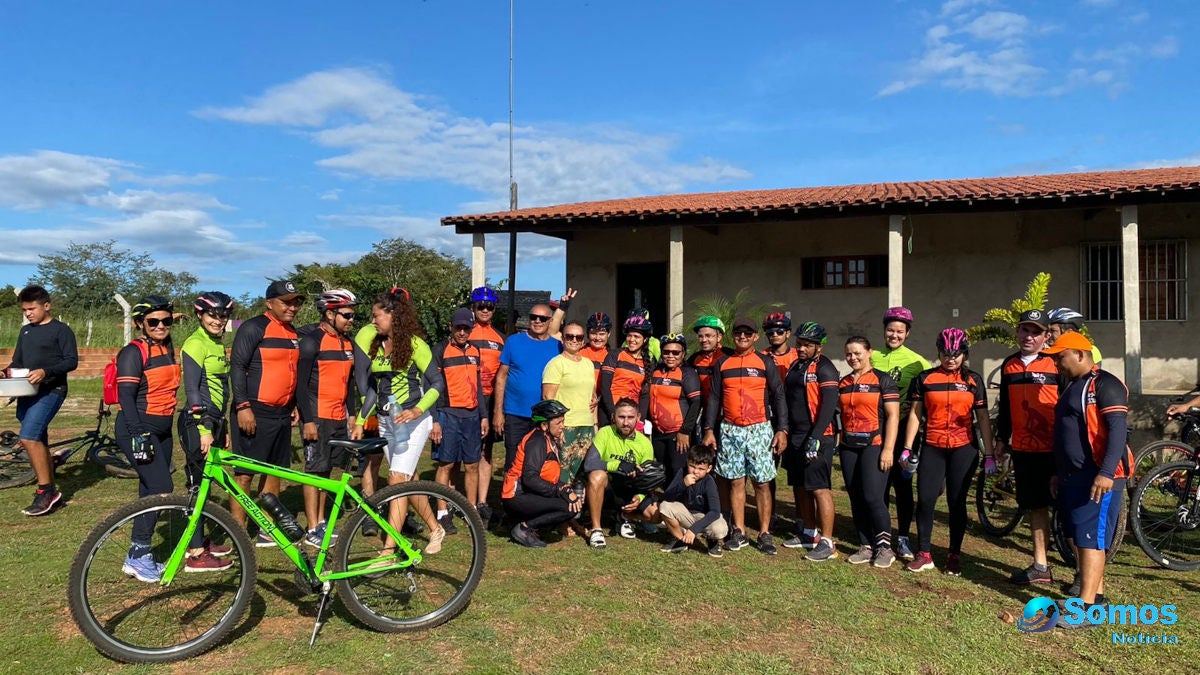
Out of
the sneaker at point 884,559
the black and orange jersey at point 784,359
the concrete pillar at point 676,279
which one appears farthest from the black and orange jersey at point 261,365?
the concrete pillar at point 676,279

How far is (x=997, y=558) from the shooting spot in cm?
519

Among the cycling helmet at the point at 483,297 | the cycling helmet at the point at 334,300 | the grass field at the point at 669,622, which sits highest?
the cycling helmet at the point at 483,297

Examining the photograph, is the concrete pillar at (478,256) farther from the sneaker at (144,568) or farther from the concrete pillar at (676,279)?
the sneaker at (144,568)

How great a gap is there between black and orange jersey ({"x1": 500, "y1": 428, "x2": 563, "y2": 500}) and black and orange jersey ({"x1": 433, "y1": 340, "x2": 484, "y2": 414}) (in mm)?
620

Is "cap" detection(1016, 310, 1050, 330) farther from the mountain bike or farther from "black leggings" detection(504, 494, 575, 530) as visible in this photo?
the mountain bike

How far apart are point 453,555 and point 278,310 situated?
1.98 metres

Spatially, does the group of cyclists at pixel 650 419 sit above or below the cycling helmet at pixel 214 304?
below

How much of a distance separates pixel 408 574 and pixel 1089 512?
3.60 meters

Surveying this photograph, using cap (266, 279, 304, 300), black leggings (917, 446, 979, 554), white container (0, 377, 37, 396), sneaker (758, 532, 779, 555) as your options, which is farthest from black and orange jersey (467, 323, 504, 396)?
white container (0, 377, 37, 396)

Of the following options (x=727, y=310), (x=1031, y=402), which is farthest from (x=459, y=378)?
(x=727, y=310)

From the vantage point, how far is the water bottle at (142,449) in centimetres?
411

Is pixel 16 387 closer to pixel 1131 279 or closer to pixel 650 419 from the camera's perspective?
pixel 650 419

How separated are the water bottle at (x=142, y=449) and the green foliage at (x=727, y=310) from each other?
608 centimetres

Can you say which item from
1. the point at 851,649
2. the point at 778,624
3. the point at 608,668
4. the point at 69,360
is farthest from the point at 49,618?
the point at 851,649
